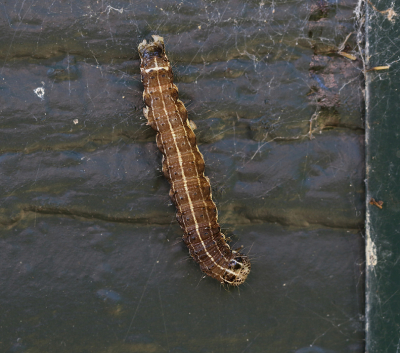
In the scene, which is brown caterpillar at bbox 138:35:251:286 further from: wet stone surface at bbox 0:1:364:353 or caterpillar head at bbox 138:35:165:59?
wet stone surface at bbox 0:1:364:353

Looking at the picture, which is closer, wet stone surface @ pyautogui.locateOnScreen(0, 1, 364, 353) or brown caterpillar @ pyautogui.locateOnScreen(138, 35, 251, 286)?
brown caterpillar @ pyautogui.locateOnScreen(138, 35, 251, 286)

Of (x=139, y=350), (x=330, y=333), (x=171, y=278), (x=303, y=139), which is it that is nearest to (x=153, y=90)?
(x=303, y=139)

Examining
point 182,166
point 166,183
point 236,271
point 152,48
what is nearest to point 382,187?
point 236,271

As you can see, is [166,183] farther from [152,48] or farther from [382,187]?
[382,187]

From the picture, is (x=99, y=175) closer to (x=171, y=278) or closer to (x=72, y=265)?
(x=72, y=265)

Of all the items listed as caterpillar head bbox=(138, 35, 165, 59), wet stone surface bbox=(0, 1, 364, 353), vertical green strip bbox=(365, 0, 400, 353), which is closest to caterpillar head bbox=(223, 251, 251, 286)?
wet stone surface bbox=(0, 1, 364, 353)

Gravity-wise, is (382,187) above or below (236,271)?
above

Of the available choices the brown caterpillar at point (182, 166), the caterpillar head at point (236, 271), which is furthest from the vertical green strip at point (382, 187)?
the brown caterpillar at point (182, 166)
